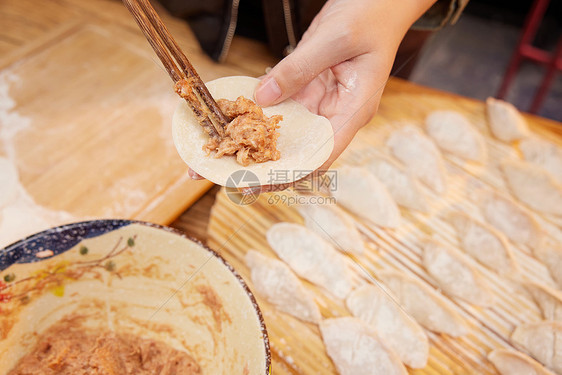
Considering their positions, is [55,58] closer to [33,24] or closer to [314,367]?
[33,24]

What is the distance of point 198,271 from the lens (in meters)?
0.81

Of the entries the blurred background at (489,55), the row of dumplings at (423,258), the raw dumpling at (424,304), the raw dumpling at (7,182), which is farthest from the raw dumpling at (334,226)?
the blurred background at (489,55)

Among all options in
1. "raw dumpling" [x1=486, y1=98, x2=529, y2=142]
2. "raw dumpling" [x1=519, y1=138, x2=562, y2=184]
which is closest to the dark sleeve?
"raw dumpling" [x1=486, y1=98, x2=529, y2=142]

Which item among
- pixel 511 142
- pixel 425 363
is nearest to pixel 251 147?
pixel 425 363

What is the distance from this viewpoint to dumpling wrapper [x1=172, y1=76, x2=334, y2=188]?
78cm

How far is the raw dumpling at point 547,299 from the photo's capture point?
971 millimetres

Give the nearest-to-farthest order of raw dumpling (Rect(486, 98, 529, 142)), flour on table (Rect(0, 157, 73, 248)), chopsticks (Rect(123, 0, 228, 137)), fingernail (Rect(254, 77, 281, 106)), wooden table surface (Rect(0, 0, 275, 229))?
chopsticks (Rect(123, 0, 228, 137)) < fingernail (Rect(254, 77, 281, 106)) < flour on table (Rect(0, 157, 73, 248)) < wooden table surface (Rect(0, 0, 275, 229)) < raw dumpling (Rect(486, 98, 529, 142))

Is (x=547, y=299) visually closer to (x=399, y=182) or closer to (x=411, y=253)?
(x=411, y=253)

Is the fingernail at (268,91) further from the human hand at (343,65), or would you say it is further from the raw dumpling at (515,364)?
the raw dumpling at (515,364)

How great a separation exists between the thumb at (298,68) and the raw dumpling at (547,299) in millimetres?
730

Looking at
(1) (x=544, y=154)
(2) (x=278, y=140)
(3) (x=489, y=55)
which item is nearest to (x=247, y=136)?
(2) (x=278, y=140)

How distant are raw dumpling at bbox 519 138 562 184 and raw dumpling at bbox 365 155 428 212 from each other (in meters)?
0.44

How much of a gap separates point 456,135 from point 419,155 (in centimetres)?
16

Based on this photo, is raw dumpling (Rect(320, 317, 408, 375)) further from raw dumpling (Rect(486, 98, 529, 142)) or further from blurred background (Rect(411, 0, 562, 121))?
blurred background (Rect(411, 0, 562, 121))
